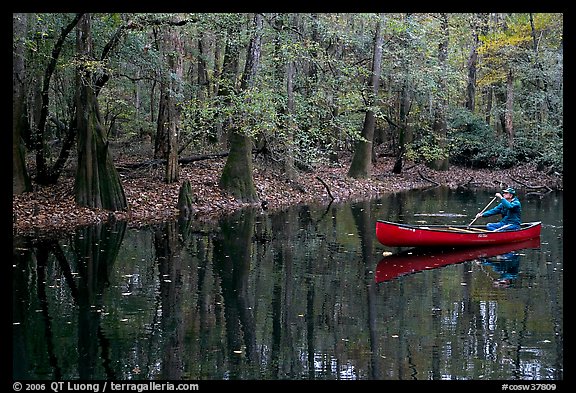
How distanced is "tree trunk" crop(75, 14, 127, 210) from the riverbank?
431mm

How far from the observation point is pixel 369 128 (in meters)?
30.3

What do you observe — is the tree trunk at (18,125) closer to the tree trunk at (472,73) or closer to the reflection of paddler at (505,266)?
the reflection of paddler at (505,266)

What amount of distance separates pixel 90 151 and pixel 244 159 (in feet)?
18.1

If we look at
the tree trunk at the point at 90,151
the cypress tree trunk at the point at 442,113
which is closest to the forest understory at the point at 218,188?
the tree trunk at the point at 90,151

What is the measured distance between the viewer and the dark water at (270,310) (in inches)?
304

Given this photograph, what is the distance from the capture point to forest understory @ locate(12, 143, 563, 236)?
18.2 metres

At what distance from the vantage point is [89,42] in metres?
18.9

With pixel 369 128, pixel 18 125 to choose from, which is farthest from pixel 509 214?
pixel 369 128

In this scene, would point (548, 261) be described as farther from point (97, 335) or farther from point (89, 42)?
point (89, 42)

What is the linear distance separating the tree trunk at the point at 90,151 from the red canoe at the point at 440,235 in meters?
8.11

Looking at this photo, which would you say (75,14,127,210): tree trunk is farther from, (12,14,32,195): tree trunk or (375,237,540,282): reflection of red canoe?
(375,237,540,282): reflection of red canoe

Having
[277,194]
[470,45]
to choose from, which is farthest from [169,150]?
A: [470,45]

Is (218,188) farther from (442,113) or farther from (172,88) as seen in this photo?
(442,113)

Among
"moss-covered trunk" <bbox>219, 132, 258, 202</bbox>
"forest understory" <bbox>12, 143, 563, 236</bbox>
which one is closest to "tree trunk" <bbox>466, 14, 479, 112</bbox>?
"forest understory" <bbox>12, 143, 563, 236</bbox>
